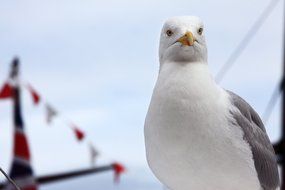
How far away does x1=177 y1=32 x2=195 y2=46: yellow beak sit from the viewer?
2008 mm

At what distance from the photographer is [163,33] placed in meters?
2.12

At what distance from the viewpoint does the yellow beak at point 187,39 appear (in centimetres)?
201

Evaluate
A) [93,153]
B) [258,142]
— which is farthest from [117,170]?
[258,142]

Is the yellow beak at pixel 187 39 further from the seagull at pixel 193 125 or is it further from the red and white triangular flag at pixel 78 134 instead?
the red and white triangular flag at pixel 78 134

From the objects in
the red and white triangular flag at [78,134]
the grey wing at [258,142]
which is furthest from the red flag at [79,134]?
the grey wing at [258,142]

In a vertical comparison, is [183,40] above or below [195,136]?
above

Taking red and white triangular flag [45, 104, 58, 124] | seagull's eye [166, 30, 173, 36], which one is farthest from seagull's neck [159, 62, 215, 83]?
red and white triangular flag [45, 104, 58, 124]

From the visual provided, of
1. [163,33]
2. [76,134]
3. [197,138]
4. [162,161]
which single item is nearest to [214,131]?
[197,138]

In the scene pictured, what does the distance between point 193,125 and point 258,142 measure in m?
0.35

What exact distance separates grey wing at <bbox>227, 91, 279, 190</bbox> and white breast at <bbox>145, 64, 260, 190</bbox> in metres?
0.05

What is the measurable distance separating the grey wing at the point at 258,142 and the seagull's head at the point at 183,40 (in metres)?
0.24

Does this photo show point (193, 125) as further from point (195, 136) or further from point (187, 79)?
point (187, 79)

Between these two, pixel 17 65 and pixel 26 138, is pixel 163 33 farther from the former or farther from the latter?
pixel 26 138

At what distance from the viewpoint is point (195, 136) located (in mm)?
2025
